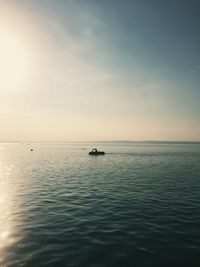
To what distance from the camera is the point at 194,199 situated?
27.6 m

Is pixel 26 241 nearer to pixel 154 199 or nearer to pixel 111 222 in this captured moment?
pixel 111 222

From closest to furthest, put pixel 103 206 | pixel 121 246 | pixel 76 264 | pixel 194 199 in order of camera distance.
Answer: pixel 76 264, pixel 121 246, pixel 103 206, pixel 194 199

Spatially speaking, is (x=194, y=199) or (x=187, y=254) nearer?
(x=187, y=254)

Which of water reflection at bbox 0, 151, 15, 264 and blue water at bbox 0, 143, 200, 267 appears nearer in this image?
A: blue water at bbox 0, 143, 200, 267

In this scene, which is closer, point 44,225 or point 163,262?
point 163,262

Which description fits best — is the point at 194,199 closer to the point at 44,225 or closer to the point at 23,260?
the point at 44,225

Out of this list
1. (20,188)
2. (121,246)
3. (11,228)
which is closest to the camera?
(121,246)

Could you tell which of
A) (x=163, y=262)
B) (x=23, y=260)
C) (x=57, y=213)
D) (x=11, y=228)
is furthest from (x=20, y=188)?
(x=163, y=262)

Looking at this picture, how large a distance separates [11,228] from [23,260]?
5887 millimetres

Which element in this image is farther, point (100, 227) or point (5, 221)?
point (5, 221)

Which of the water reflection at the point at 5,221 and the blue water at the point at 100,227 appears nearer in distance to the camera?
the blue water at the point at 100,227

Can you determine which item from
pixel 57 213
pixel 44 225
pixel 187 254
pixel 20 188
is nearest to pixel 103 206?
pixel 57 213

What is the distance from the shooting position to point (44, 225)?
1891cm

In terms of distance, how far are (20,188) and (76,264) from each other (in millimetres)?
24979
